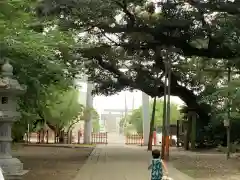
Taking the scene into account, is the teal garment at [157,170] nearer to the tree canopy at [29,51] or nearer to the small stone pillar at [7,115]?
the small stone pillar at [7,115]

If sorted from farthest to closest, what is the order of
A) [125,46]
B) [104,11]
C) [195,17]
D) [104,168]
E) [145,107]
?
[145,107], [125,46], [195,17], [104,11], [104,168]

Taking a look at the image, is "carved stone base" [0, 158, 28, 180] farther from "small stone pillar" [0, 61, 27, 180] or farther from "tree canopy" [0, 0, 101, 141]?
"tree canopy" [0, 0, 101, 141]

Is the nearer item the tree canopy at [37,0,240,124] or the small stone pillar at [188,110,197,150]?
the tree canopy at [37,0,240,124]

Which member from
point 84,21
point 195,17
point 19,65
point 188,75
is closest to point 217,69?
point 188,75

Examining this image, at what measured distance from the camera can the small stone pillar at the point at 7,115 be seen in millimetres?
12875

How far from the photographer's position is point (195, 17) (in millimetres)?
25031

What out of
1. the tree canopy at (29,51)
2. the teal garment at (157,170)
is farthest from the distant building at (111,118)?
the teal garment at (157,170)

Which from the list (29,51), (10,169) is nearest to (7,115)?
(10,169)

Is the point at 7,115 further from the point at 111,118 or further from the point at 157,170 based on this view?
the point at 111,118

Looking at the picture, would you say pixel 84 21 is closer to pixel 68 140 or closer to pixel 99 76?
pixel 99 76

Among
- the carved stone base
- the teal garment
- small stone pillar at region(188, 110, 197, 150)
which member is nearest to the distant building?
small stone pillar at region(188, 110, 197, 150)

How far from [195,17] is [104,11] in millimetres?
4861

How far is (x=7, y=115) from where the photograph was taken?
43.5 ft

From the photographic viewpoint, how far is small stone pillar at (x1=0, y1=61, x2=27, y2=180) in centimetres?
1288
